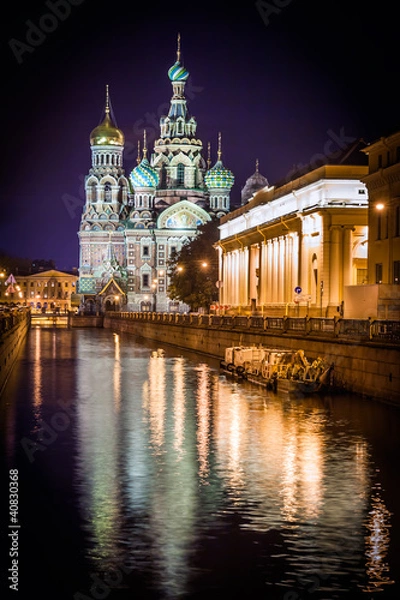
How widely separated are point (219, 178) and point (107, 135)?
69.8ft

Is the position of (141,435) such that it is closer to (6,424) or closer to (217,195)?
(6,424)

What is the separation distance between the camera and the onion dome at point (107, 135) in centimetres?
17125

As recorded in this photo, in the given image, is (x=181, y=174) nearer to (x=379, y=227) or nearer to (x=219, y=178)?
(x=219, y=178)

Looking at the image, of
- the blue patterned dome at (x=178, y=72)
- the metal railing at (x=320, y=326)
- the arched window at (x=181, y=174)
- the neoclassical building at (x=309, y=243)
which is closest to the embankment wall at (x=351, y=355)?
the metal railing at (x=320, y=326)

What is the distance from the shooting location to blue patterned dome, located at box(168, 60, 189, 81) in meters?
168

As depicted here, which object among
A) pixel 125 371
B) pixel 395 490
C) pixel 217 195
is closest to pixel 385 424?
pixel 395 490

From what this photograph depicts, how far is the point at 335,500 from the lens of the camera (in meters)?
18.1

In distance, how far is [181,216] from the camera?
535 feet

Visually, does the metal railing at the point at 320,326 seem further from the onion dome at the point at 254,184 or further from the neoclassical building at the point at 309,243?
the onion dome at the point at 254,184

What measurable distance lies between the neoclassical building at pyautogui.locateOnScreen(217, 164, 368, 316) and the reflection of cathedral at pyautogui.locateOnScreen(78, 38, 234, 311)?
8079 centimetres

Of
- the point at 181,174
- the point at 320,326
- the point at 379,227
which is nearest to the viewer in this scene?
the point at 320,326

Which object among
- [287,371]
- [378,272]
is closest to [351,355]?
[287,371]

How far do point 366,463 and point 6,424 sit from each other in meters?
10.9

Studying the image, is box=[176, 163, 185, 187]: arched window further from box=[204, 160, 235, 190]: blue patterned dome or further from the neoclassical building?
the neoclassical building
